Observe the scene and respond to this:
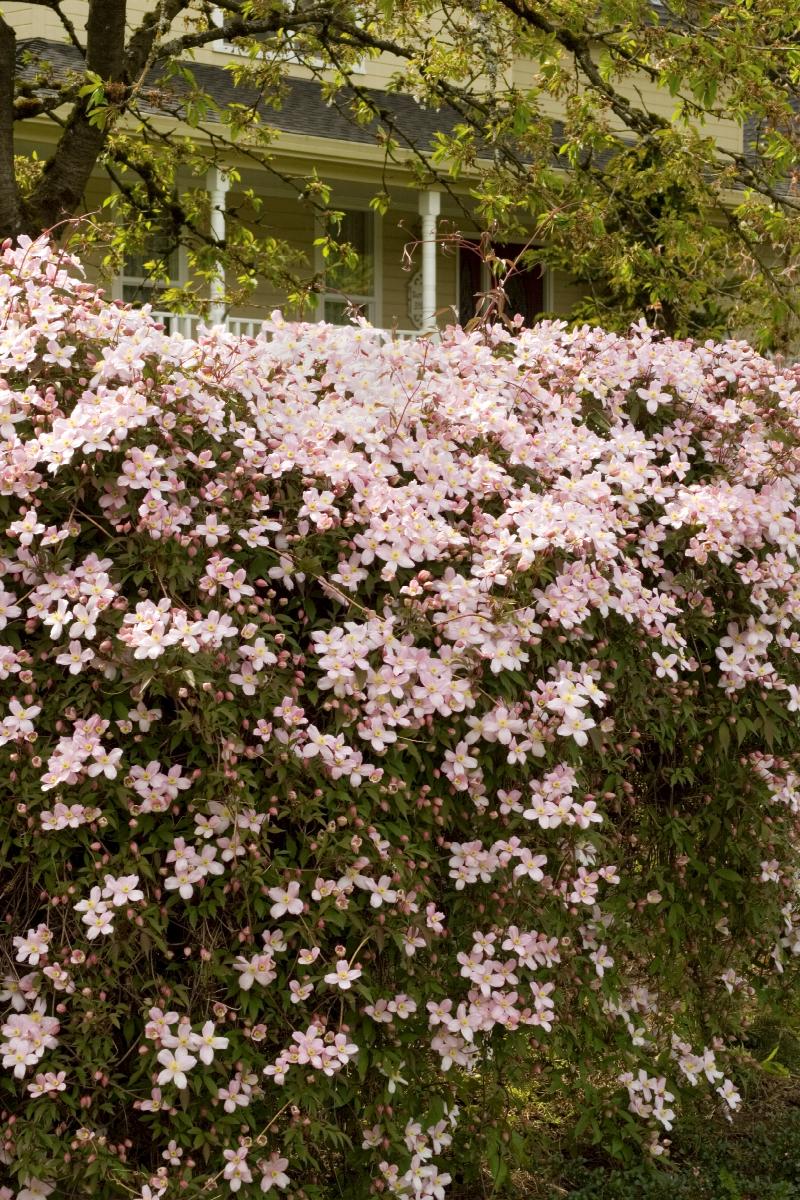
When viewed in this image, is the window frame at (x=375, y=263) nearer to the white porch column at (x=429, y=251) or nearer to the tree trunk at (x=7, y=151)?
the white porch column at (x=429, y=251)

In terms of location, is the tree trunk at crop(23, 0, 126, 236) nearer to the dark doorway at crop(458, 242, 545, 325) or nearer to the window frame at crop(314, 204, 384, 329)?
the window frame at crop(314, 204, 384, 329)

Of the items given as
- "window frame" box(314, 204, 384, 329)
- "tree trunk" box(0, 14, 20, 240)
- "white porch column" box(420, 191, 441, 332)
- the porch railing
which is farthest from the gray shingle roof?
"tree trunk" box(0, 14, 20, 240)

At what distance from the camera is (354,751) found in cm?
248

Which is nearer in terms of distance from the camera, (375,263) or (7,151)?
(7,151)

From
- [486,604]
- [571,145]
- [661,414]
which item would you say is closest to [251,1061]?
[486,604]

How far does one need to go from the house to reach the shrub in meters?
7.93

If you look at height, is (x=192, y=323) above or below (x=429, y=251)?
below

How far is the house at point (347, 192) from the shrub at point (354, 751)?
793 centimetres

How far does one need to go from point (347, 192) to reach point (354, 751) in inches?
509

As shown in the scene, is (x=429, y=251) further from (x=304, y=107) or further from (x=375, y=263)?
(x=304, y=107)

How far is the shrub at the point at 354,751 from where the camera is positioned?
7.59ft

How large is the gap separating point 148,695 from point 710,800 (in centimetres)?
143

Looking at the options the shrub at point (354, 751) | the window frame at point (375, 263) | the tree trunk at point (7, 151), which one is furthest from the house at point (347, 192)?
the shrub at point (354, 751)

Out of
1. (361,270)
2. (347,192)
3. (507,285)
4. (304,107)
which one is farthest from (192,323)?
(507,285)
